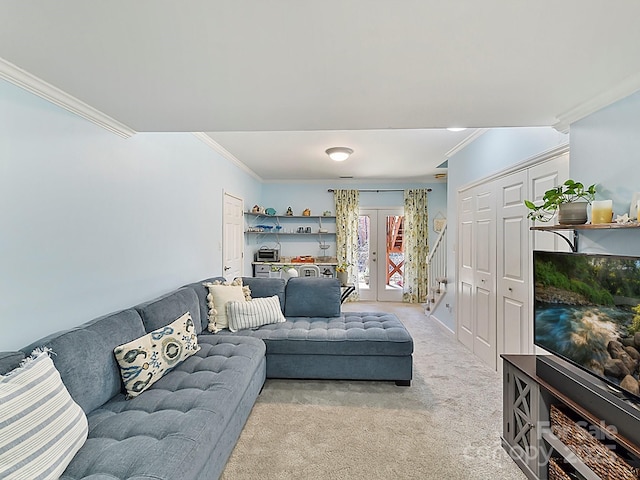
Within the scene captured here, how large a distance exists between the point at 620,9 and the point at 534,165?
1719 millimetres

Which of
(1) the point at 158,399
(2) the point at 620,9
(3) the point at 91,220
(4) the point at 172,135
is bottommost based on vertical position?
(1) the point at 158,399

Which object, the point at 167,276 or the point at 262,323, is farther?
the point at 262,323

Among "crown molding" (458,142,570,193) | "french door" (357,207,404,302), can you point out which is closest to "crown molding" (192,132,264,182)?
"french door" (357,207,404,302)

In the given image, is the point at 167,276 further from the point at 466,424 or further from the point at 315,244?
the point at 315,244

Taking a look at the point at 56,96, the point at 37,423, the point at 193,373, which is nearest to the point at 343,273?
the point at 193,373

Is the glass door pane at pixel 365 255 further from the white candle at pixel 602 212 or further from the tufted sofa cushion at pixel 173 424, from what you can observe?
the white candle at pixel 602 212

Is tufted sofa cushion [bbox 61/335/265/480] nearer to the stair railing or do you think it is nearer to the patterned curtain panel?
the stair railing

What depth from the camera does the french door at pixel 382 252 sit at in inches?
265

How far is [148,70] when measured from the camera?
159 cm

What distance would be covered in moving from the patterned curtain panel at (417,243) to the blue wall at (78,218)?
460cm

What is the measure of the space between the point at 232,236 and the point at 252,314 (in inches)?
77.5

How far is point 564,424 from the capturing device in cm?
162

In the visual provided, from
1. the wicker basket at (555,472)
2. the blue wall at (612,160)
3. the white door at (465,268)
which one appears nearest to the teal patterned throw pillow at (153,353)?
the wicker basket at (555,472)

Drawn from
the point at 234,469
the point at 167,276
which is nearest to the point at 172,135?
the point at 167,276
